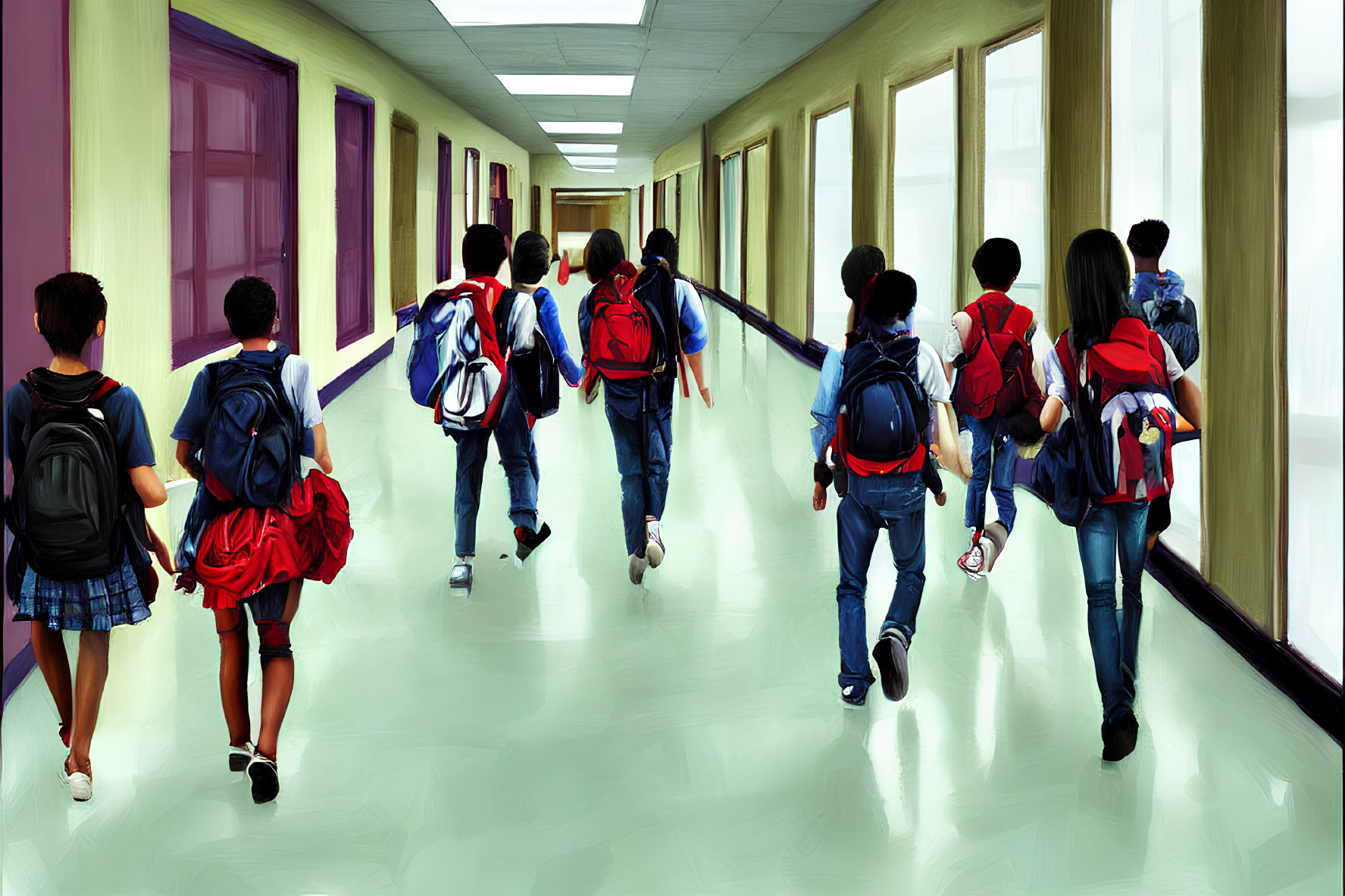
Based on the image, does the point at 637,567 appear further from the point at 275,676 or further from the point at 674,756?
the point at 275,676

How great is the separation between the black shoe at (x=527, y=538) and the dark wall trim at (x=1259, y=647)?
254 cm

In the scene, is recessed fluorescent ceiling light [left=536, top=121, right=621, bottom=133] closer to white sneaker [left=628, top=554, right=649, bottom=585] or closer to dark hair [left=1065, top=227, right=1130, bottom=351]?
white sneaker [left=628, top=554, right=649, bottom=585]

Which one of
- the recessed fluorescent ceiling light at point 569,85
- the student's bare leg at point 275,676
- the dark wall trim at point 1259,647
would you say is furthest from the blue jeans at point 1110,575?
the recessed fluorescent ceiling light at point 569,85

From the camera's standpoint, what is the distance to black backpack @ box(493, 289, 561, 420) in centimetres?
428

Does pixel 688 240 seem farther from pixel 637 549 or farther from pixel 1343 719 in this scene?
pixel 1343 719

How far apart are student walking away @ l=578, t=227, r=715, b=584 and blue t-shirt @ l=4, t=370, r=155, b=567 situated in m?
2.03

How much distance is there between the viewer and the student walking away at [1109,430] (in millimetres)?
2848

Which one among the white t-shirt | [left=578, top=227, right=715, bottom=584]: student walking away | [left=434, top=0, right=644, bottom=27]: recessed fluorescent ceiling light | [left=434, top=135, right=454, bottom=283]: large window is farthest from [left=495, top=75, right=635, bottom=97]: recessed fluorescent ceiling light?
the white t-shirt

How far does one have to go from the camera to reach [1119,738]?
9.84 ft

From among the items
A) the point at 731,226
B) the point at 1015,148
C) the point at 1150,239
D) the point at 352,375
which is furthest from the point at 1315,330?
the point at 731,226

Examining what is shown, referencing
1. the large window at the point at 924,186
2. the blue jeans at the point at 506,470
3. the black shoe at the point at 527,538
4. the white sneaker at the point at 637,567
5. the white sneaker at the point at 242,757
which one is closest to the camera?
the white sneaker at the point at 242,757

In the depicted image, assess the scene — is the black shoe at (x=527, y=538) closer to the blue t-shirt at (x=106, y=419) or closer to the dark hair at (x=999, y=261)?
the dark hair at (x=999, y=261)

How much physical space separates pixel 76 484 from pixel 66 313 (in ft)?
1.22

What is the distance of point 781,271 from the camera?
46.9 ft
